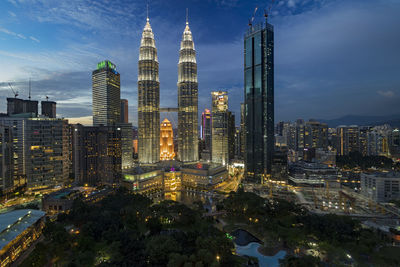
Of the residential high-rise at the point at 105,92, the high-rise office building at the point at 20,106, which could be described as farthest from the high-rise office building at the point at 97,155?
the residential high-rise at the point at 105,92

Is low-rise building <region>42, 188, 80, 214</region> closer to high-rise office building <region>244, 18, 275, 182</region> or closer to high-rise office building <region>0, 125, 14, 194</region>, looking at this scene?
high-rise office building <region>0, 125, 14, 194</region>

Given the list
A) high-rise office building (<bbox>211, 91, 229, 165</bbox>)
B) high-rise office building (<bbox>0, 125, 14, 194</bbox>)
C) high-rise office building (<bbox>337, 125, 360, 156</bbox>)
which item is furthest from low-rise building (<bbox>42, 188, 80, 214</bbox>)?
high-rise office building (<bbox>337, 125, 360, 156</bbox>)

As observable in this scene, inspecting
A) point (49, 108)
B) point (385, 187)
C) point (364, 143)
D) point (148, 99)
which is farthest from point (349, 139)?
point (49, 108)

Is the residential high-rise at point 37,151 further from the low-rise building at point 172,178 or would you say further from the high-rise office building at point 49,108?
the high-rise office building at point 49,108

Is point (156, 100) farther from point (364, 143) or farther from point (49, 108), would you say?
point (364, 143)

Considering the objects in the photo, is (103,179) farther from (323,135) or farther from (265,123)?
(323,135)

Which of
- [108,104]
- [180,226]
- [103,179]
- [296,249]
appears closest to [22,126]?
[103,179]
